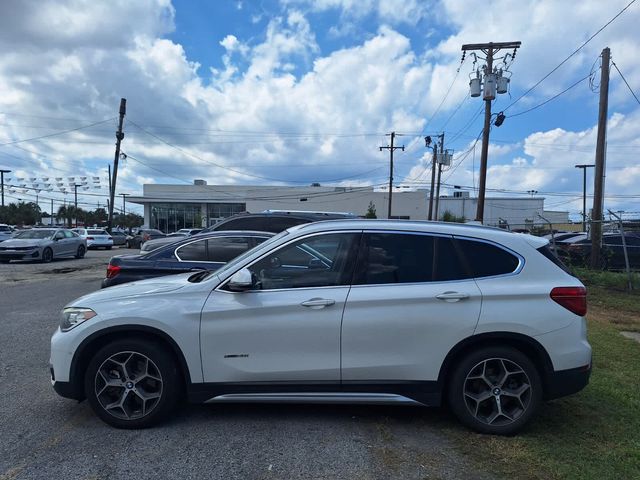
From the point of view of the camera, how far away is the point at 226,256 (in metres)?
7.70

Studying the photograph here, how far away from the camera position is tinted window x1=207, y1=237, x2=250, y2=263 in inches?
302

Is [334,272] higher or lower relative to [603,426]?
higher

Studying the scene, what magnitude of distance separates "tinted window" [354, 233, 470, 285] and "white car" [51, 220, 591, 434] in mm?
16

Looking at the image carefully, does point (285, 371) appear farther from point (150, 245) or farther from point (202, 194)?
point (202, 194)

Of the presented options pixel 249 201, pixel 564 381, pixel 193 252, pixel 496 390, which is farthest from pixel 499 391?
pixel 249 201

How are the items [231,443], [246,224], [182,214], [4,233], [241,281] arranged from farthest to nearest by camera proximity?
[182,214], [4,233], [246,224], [241,281], [231,443]

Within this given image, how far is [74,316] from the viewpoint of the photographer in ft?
13.0

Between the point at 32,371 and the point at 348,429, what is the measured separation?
372 centimetres

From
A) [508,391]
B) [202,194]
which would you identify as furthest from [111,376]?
[202,194]

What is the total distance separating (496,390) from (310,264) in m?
1.81

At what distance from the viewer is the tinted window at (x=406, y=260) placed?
3945 mm

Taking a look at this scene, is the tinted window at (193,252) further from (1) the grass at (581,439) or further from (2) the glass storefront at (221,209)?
(2) the glass storefront at (221,209)

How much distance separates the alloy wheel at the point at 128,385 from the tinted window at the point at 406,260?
1.85 m

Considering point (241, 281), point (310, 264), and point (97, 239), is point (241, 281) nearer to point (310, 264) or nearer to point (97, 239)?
point (310, 264)
